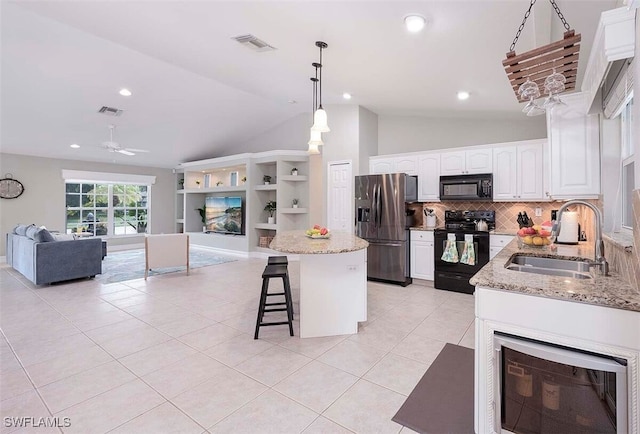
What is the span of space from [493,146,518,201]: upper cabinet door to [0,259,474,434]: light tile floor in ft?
5.21

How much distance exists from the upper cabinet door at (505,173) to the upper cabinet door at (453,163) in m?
0.43

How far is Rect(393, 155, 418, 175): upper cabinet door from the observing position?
5.11m

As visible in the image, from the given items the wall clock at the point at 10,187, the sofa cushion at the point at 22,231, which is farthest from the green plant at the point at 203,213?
the sofa cushion at the point at 22,231

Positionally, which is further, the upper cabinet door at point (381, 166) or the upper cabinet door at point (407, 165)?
the upper cabinet door at point (381, 166)

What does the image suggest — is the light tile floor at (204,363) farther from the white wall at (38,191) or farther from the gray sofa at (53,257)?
the white wall at (38,191)

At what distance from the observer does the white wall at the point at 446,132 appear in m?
4.64

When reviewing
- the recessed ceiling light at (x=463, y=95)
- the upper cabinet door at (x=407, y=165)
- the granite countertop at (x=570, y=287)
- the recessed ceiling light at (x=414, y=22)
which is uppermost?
the recessed ceiling light at (x=414, y=22)

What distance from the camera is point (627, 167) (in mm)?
2256

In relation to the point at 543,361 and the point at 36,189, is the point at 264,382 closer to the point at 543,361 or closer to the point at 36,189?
the point at 543,361

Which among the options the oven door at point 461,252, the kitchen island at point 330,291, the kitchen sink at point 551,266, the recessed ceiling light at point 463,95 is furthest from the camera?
the oven door at point 461,252

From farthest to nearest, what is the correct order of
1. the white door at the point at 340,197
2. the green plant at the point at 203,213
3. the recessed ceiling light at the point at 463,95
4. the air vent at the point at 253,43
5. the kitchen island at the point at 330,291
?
the green plant at the point at 203,213 < the white door at the point at 340,197 < the recessed ceiling light at the point at 463,95 < the air vent at the point at 253,43 < the kitchen island at the point at 330,291

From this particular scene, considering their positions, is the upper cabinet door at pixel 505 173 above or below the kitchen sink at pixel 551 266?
above

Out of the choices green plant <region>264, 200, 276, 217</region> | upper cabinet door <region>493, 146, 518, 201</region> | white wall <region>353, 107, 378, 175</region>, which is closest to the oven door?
upper cabinet door <region>493, 146, 518, 201</region>

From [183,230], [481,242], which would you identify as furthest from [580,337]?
[183,230]
